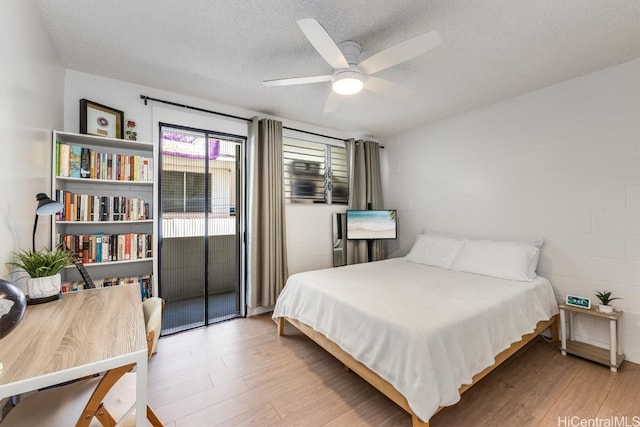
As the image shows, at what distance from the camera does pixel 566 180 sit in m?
2.46

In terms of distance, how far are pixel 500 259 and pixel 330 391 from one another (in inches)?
79.3

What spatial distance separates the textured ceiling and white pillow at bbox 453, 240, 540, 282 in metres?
1.58

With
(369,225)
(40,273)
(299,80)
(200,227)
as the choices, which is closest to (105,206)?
(200,227)

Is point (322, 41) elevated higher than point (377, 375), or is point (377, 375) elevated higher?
point (322, 41)

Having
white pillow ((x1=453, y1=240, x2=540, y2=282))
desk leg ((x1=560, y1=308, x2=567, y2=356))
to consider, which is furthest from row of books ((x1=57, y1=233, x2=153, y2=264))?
desk leg ((x1=560, y1=308, x2=567, y2=356))

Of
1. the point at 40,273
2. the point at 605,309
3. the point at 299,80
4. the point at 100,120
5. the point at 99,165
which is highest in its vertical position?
the point at 299,80

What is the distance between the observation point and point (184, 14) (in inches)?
64.2

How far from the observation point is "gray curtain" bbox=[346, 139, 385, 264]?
3787mm

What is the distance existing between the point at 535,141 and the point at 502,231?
3.19ft

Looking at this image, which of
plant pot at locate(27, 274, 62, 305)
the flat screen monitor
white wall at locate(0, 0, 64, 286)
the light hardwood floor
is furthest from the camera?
the flat screen monitor

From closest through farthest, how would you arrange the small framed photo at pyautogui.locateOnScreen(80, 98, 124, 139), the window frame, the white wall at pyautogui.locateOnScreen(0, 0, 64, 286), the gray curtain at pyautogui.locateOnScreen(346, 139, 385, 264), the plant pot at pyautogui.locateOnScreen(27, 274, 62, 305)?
the white wall at pyautogui.locateOnScreen(0, 0, 64, 286) → the plant pot at pyautogui.locateOnScreen(27, 274, 62, 305) → the small framed photo at pyautogui.locateOnScreen(80, 98, 124, 139) → the window frame → the gray curtain at pyautogui.locateOnScreen(346, 139, 385, 264)

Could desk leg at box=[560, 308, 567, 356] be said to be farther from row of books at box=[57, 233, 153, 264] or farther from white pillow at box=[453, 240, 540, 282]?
row of books at box=[57, 233, 153, 264]

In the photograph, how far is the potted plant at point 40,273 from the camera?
4.31 feet

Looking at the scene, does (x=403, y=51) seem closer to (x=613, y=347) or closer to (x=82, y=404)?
(x=82, y=404)
